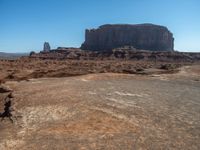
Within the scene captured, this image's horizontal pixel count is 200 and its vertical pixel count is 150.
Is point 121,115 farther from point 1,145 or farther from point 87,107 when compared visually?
point 1,145

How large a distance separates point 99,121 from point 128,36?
14745cm

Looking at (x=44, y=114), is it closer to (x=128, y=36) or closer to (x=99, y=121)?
(x=99, y=121)

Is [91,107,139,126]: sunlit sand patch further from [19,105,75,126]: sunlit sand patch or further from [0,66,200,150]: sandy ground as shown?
[19,105,75,126]: sunlit sand patch

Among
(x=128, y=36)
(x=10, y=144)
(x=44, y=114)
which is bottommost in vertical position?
(x=10, y=144)

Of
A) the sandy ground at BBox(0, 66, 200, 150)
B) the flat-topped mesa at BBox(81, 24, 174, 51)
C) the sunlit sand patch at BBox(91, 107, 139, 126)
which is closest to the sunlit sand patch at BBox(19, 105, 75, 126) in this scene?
the sandy ground at BBox(0, 66, 200, 150)

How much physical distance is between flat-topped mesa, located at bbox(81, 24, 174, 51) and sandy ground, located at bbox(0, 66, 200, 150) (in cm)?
14009

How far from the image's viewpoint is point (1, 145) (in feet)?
26.0

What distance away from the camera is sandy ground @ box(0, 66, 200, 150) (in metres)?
A: 8.30

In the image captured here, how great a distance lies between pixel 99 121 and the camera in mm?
10148

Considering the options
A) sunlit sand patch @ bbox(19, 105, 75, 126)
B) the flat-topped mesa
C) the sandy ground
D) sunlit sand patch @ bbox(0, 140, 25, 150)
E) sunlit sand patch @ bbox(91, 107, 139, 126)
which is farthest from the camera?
the flat-topped mesa

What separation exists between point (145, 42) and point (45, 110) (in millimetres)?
147202

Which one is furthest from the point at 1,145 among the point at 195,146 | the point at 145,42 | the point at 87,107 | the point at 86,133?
the point at 145,42

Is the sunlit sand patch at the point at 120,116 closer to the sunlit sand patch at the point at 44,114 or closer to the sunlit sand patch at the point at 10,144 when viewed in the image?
the sunlit sand patch at the point at 44,114

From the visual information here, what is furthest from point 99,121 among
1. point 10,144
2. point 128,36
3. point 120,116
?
point 128,36
